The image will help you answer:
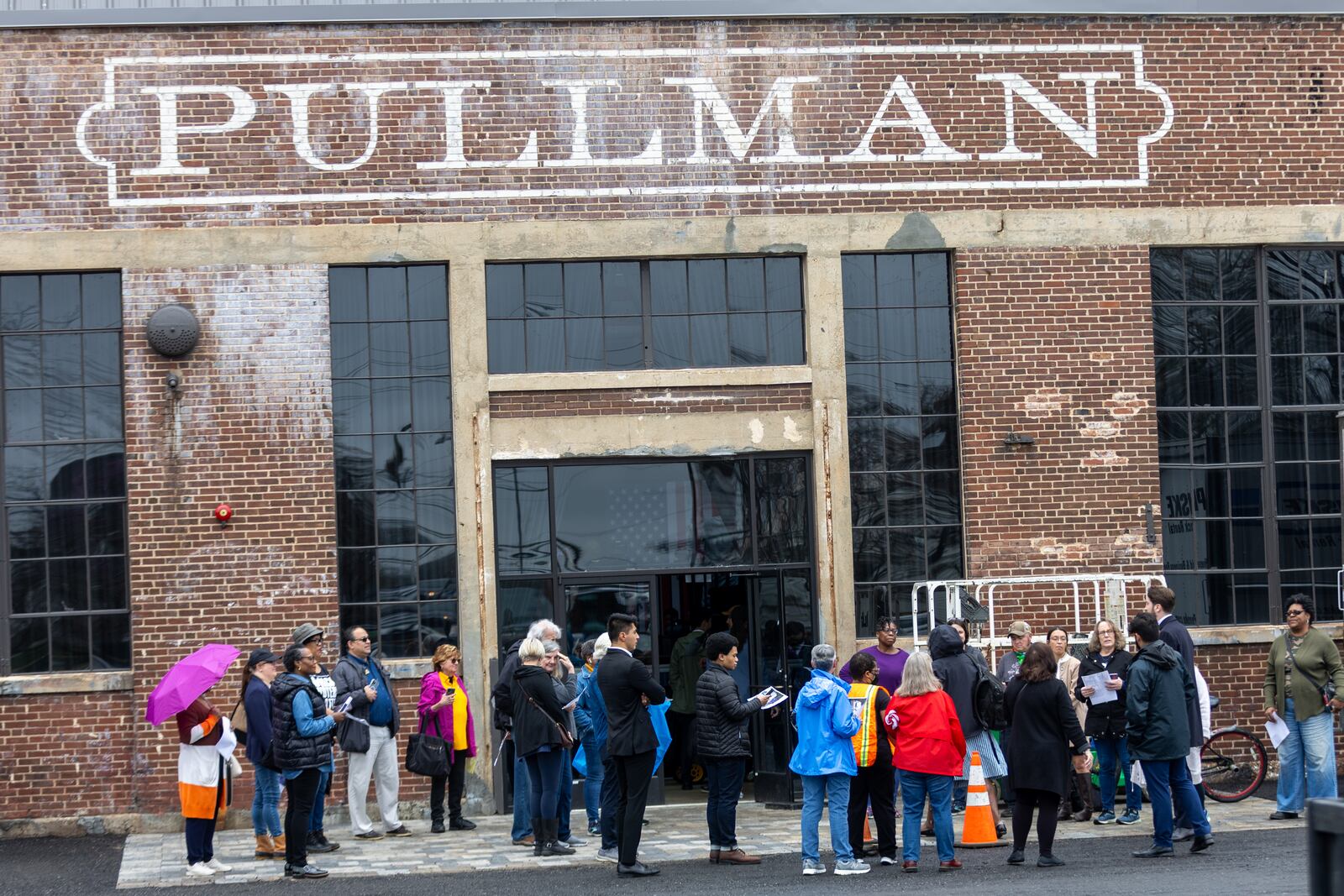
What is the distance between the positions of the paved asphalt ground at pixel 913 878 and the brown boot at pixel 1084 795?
922mm

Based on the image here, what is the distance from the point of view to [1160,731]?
37.3ft

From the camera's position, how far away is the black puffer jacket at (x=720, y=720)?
11.6 metres

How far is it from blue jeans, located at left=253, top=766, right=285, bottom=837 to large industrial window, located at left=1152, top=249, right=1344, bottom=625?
830cm

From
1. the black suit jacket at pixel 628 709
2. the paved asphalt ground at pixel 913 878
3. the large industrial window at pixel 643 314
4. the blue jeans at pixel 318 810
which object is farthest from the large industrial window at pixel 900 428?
the blue jeans at pixel 318 810

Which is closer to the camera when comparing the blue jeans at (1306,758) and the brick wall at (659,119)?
the blue jeans at (1306,758)

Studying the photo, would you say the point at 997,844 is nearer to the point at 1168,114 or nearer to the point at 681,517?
the point at 681,517

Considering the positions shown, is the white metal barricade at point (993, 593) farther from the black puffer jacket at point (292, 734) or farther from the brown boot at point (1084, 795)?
the black puffer jacket at point (292, 734)

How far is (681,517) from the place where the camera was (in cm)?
1523

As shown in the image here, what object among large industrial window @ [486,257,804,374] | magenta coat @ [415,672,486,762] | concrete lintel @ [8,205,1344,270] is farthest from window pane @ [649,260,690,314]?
magenta coat @ [415,672,486,762]

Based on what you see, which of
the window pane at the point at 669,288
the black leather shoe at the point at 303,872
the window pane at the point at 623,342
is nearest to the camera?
the black leather shoe at the point at 303,872

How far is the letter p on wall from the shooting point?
1481 cm

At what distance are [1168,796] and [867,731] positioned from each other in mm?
2102

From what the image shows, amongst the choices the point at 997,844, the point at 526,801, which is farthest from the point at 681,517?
the point at 997,844

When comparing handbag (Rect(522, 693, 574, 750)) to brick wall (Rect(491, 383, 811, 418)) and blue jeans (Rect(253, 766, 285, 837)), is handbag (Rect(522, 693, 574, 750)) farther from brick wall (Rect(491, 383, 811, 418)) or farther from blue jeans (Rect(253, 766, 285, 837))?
brick wall (Rect(491, 383, 811, 418))
